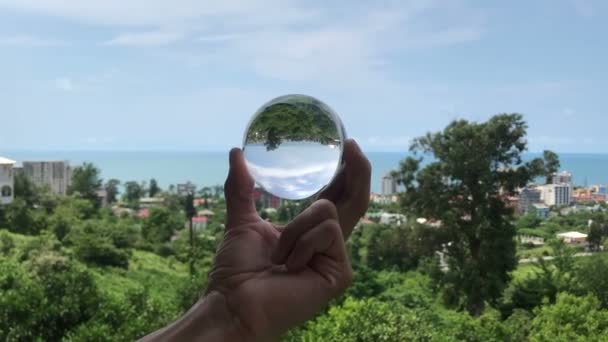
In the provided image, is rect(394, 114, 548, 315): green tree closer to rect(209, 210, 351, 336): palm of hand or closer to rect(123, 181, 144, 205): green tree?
rect(209, 210, 351, 336): palm of hand

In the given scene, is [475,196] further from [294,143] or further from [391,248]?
[294,143]

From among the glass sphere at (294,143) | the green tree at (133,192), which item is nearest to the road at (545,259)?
the glass sphere at (294,143)

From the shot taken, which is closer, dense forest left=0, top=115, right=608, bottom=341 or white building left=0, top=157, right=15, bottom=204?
dense forest left=0, top=115, right=608, bottom=341

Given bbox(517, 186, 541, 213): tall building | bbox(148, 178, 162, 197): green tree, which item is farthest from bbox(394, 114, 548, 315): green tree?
bbox(148, 178, 162, 197): green tree

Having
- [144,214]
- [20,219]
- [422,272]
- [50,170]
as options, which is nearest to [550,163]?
[422,272]

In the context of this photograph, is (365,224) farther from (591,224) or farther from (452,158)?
(591,224)

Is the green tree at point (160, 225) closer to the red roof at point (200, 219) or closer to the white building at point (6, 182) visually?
the red roof at point (200, 219)
